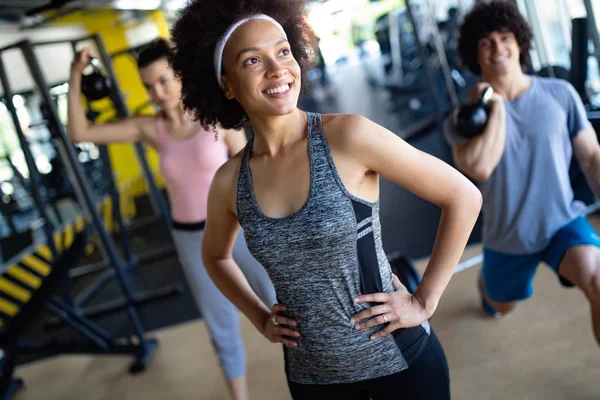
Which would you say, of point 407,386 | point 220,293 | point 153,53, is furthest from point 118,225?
point 407,386

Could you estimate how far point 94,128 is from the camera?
6.48 ft

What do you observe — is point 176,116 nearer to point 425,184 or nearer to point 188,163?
point 188,163

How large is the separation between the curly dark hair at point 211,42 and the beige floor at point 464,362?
1.46 metres

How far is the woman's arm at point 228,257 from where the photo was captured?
107 cm

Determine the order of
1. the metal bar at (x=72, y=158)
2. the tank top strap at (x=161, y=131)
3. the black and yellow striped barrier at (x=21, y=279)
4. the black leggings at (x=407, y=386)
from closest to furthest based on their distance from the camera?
the black leggings at (x=407, y=386)
the tank top strap at (x=161, y=131)
the metal bar at (x=72, y=158)
the black and yellow striped barrier at (x=21, y=279)

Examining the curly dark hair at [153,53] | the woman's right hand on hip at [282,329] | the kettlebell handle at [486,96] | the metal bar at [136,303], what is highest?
the curly dark hair at [153,53]

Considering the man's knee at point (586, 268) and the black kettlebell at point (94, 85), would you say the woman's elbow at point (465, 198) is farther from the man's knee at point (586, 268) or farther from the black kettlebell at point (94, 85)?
the black kettlebell at point (94, 85)

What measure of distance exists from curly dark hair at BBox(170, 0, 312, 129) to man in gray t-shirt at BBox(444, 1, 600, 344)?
752mm

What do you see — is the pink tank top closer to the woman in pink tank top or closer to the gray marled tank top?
the woman in pink tank top

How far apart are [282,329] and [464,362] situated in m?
1.33

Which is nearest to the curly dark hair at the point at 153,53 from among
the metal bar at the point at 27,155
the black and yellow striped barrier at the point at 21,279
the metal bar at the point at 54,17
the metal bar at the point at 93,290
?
the metal bar at the point at 27,155

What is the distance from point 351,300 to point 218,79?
517 millimetres

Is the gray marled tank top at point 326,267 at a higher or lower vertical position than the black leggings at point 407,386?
higher

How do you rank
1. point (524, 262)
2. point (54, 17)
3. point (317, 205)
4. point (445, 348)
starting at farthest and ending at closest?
point (54, 17) → point (445, 348) → point (524, 262) → point (317, 205)
